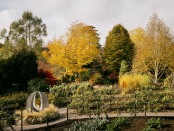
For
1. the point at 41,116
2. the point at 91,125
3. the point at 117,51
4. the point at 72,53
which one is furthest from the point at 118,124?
the point at 117,51

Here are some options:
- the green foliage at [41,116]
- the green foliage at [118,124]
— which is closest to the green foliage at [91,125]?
the green foliage at [118,124]

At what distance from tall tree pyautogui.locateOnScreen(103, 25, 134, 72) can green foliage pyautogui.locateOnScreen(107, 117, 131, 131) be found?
29071mm

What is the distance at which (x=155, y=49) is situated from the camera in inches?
1567

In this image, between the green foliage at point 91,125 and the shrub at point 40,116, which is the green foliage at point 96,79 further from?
the green foliage at point 91,125

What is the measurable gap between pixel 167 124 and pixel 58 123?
5.01 meters

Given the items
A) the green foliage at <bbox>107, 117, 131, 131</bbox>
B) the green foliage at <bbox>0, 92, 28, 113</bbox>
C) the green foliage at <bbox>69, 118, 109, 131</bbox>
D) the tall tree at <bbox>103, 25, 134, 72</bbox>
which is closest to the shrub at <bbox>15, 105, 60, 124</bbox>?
the green foliage at <bbox>69, 118, 109, 131</bbox>

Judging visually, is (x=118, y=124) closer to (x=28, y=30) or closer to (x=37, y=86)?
(x=37, y=86)

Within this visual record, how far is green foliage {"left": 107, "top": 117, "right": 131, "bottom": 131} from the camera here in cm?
1626

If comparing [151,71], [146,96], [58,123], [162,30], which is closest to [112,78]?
[151,71]

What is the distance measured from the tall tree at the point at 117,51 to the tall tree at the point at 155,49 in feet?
20.7

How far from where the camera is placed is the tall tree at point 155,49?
3975 centimetres

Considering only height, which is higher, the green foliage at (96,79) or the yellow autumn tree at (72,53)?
the yellow autumn tree at (72,53)

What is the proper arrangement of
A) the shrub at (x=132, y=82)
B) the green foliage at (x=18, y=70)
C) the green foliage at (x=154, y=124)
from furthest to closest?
the green foliage at (x=18, y=70), the shrub at (x=132, y=82), the green foliage at (x=154, y=124)

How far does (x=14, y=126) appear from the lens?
61.2 feet
